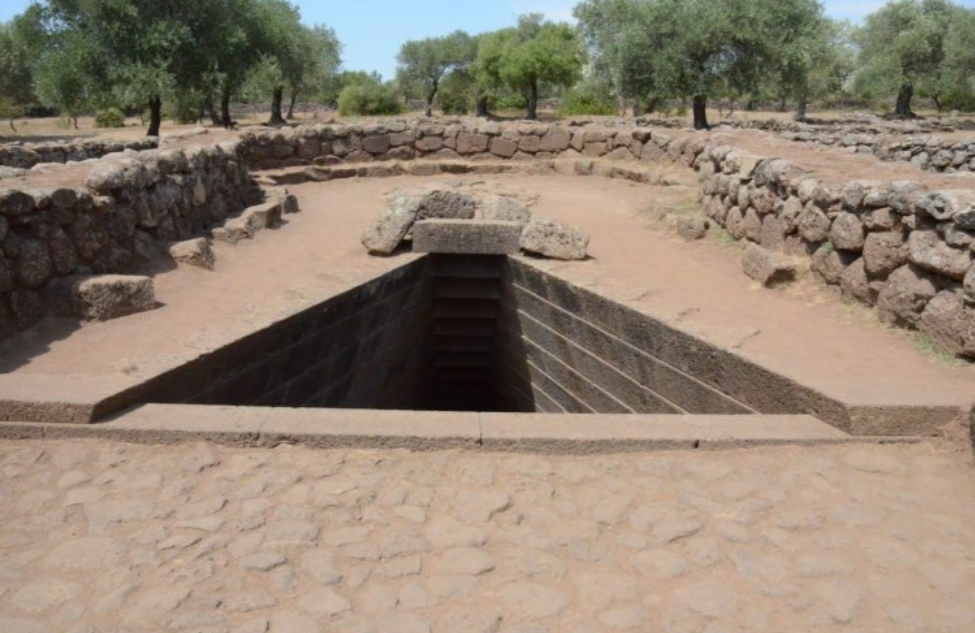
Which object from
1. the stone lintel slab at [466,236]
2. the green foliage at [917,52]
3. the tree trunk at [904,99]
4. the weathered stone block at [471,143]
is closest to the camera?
the stone lintel slab at [466,236]

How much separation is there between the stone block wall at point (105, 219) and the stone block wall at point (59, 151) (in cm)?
184

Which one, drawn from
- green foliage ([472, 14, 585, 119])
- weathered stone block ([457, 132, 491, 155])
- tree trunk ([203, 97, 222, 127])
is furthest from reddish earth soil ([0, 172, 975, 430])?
green foliage ([472, 14, 585, 119])

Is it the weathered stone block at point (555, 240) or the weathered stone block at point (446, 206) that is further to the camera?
the weathered stone block at point (446, 206)

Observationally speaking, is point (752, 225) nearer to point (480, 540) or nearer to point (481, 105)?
point (480, 540)

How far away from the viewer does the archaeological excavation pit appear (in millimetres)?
4980

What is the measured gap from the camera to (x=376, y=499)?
11.4 feet

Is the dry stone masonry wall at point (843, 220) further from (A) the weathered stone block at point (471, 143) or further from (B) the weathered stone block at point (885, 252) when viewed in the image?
(A) the weathered stone block at point (471, 143)

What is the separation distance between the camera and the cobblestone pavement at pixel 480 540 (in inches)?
108

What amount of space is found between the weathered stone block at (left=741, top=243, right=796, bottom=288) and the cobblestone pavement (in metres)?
2.73

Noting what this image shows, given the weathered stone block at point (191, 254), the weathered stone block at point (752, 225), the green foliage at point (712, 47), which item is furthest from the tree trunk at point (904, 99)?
the weathered stone block at point (191, 254)

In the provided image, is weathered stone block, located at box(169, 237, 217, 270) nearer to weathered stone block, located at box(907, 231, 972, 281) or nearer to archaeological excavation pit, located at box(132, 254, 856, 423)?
archaeological excavation pit, located at box(132, 254, 856, 423)

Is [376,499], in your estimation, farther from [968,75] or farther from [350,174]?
[968,75]

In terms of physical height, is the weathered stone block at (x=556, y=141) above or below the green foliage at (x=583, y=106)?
below

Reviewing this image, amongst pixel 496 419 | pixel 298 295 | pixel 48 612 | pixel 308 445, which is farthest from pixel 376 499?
pixel 298 295
